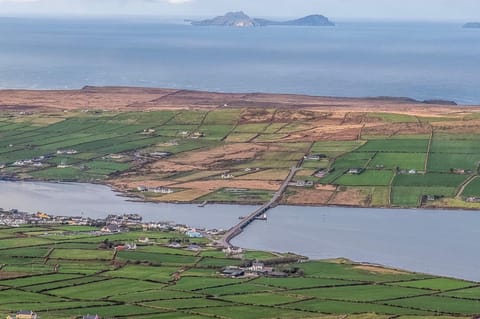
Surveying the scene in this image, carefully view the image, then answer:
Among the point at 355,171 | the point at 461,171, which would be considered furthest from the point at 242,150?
the point at 461,171

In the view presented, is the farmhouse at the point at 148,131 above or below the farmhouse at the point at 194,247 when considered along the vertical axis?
above

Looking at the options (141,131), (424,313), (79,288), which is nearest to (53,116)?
(141,131)

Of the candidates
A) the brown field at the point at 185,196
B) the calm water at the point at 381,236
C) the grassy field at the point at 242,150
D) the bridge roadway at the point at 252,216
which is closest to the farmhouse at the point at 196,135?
the grassy field at the point at 242,150

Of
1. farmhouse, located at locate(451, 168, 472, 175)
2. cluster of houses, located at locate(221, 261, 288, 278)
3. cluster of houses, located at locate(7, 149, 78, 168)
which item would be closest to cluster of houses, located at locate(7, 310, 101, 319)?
cluster of houses, located at locate(221, 261, 288, 278)

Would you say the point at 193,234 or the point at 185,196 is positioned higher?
the point at 193,234

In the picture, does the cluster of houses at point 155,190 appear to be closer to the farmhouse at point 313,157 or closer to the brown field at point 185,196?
the brown field at point 185,196

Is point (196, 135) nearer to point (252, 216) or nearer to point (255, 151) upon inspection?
point (255, 151)

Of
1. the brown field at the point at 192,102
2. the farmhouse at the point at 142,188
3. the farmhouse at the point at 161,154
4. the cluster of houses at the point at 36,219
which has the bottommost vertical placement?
the cluster of houses at the point at 36,219
